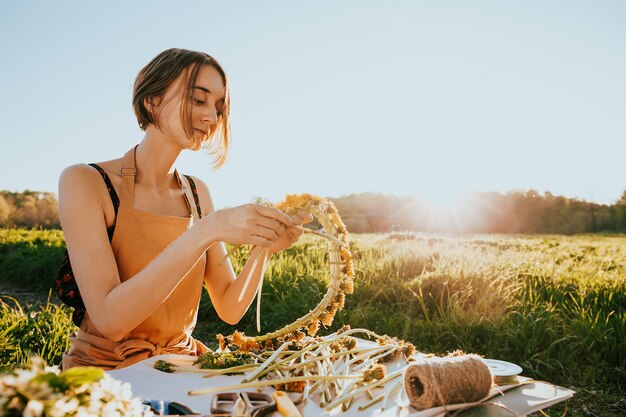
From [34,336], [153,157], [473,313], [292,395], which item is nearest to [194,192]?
[153,157]

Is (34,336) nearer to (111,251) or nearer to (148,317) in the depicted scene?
(148,317)

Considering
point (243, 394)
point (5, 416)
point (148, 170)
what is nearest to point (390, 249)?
point (148, 170)

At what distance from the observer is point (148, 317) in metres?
2.31

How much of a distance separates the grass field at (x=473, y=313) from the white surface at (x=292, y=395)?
2.14m

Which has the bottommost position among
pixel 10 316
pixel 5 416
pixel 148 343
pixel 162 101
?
pixel 10 316

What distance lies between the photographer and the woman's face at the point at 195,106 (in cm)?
233

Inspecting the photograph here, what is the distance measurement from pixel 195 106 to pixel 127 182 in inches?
18.8

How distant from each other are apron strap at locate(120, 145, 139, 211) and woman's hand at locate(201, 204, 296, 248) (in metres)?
0.62

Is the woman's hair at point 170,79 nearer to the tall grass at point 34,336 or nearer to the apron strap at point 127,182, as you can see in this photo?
the apron strap at point 127,182

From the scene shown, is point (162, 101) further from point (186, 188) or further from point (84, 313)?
point (84, 313)

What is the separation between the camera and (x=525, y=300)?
542 cm

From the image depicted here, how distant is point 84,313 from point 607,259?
8.15 m

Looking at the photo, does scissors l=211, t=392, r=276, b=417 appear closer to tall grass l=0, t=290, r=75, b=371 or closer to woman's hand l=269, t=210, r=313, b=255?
woman's hand l=269, t=210, r=313, b=255

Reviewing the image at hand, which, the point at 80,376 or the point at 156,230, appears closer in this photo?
the point at 80,376
